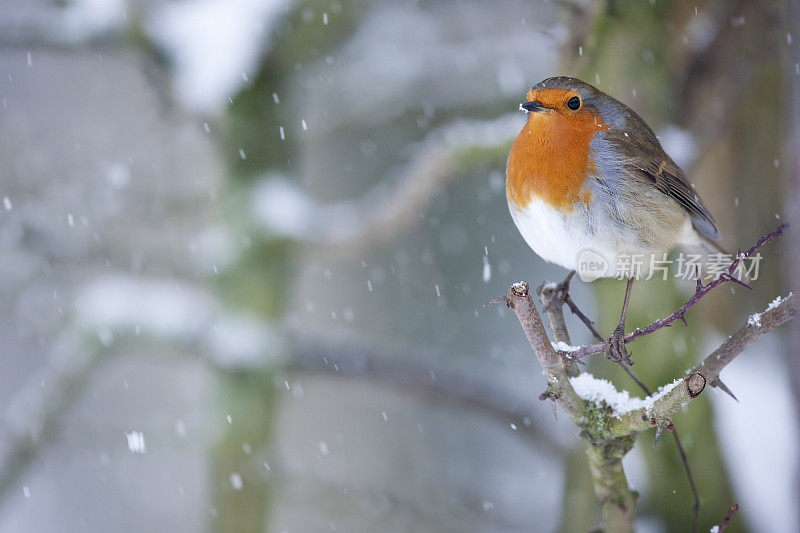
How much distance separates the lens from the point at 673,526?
106 inches

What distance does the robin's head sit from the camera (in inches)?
59.5

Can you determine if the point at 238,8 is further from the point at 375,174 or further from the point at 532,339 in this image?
the point at 375,174

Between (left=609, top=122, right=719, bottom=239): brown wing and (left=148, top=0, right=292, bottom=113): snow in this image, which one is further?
(left=148, top=0, right=292, bottom=113): snow

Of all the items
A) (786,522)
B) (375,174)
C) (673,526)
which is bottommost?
(375,174)

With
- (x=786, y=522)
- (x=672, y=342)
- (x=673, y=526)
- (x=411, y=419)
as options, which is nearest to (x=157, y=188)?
(x=672, y=342)

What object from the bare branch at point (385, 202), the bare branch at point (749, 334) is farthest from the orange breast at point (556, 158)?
the bare branch at point (385, 202)

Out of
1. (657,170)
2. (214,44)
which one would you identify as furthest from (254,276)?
(657,170)

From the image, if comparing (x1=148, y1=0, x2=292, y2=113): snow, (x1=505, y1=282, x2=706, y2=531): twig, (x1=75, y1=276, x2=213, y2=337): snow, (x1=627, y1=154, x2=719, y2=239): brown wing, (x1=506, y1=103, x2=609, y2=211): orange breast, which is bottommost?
(x1=75, y1=276, x2=213, y2=337): snow

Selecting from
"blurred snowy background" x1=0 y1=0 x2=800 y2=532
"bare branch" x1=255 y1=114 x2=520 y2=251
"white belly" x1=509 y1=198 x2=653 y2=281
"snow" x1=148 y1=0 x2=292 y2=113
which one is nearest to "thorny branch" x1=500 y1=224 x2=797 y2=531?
"white belly" x1=509 y1=198 x2=653 y2=281

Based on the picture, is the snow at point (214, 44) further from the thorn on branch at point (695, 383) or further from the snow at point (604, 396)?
the thorn on branch at point (695, 383)

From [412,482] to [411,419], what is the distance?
1.88ft

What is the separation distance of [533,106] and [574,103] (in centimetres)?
13

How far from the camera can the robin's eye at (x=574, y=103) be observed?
1.55m

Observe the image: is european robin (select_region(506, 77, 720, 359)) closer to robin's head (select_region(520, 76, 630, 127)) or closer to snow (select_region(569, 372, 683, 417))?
robin's head (select_region(520, 76, 630, 127))
